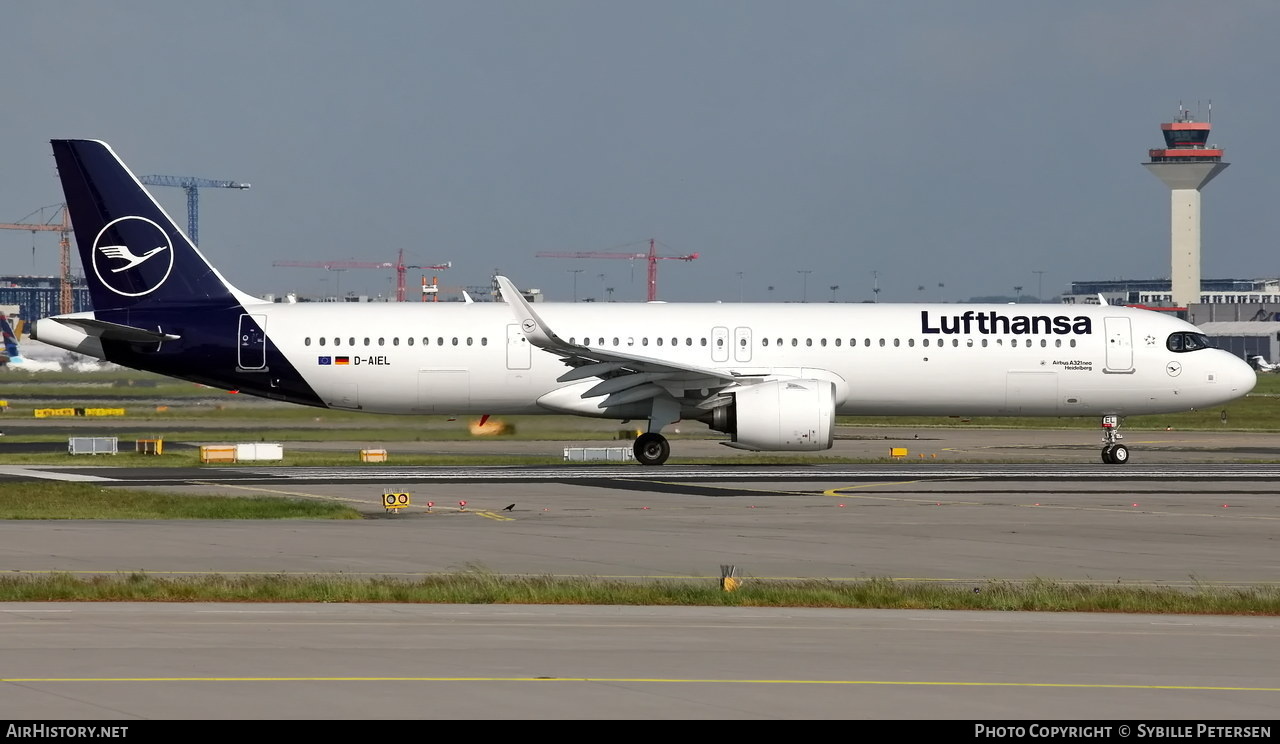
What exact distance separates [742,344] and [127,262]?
15.5 metres

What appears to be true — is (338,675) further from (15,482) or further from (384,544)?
(15,482)

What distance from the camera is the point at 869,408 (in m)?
38.9

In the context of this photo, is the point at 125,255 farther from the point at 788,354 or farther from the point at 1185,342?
the point at 1185,342

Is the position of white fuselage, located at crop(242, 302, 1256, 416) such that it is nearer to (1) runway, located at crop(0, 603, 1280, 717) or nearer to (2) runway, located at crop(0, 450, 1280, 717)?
(2) runway, located at crop(0, 450, 1280, 717)

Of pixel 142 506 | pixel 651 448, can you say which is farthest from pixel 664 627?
pixel 651 448

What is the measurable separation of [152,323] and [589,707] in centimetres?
2942

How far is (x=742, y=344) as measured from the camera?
1500 inches

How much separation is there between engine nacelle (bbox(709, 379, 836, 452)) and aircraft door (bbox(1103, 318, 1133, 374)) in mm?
8108

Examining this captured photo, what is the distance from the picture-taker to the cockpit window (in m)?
39.2

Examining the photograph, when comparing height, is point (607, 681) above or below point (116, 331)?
below

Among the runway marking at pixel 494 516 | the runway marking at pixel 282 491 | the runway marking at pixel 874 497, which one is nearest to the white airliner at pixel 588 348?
the runway marking at pixel 874 497

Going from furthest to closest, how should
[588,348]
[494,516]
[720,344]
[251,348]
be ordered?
1. [720,344]
2. [251,348]
3. [588,348]
4. [494,516]

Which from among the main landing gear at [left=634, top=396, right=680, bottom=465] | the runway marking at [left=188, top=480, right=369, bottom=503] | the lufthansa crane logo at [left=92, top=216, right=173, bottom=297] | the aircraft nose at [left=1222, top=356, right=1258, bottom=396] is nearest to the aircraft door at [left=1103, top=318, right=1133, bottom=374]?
the aircraft nose at [left=1222, top=356, right=1258, bottom=396]

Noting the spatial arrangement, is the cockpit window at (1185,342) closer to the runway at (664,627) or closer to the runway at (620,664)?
the runway at (664,627)
